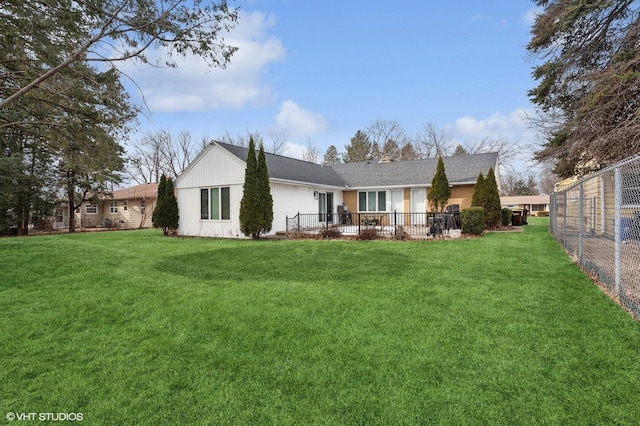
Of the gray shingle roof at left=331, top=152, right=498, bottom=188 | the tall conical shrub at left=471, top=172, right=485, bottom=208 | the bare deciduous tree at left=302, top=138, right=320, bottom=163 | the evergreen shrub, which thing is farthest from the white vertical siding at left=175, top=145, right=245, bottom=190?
the bare deciduous tree at left=302, top=138, right=320, bottom=163

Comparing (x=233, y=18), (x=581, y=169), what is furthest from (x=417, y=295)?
(x=581, y=169)

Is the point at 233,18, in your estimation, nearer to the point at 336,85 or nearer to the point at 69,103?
the point at 69,103

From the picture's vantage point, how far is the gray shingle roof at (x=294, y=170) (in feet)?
49.5

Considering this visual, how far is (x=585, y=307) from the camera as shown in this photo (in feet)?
14.3

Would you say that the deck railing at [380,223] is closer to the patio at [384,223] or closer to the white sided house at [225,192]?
the patio at [384,223]

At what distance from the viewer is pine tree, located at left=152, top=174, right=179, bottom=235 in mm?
16047

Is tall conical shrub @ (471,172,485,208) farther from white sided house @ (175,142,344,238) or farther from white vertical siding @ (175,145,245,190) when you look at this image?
white vertical siding @ (175,145,245,190)

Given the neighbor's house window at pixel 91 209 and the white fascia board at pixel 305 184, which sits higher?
the white fascia board at pixel 305 184

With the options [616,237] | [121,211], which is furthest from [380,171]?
[121,211]

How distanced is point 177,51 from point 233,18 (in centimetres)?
134

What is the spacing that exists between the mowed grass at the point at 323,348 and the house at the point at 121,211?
23094 millimetres

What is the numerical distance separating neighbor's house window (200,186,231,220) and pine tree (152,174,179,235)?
1.68 meters

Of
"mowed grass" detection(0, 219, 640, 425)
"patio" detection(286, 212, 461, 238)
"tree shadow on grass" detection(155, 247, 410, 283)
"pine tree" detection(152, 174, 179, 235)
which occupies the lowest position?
"mowed grass" detection(0, 219, 640, 425)

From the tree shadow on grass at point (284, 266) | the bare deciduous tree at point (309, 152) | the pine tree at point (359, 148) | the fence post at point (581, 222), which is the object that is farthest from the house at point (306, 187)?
the bare deciduous tree at point (309, 152)
